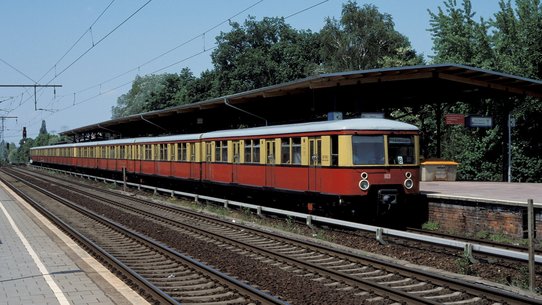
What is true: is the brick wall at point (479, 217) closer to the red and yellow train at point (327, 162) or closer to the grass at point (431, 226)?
the grass at point (431, 226)

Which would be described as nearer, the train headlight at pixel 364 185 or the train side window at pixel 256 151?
the train headlight at pixel 364 185

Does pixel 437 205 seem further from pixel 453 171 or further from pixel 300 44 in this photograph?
pixel 300 44

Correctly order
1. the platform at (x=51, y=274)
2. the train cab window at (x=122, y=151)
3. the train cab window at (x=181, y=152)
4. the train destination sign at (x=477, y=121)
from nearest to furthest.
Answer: the platform at (x=51, y=274), the train destination sign at (x=477, y=121), the train cab window at (x=181, y=152), the train cab window at (x=122, y=151)

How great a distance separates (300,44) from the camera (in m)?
67.7

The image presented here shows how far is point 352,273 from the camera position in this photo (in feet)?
33.8

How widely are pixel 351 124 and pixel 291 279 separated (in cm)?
654

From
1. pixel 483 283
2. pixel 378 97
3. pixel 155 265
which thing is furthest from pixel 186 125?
pixel 483 283

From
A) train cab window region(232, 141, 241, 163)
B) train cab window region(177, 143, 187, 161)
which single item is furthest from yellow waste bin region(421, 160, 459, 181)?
train cab window region(177, 143, 187, 161)

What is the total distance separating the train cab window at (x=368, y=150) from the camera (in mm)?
15523

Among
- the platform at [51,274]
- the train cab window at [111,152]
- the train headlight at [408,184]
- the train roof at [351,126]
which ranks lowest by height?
the platform at [51,274]

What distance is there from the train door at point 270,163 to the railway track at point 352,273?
8.48 feet

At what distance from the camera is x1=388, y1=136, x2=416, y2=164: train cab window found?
1600cm

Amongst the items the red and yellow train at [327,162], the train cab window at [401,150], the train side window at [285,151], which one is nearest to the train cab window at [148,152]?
the red and yellow train at [327,162]

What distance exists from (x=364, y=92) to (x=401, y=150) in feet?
23.6
